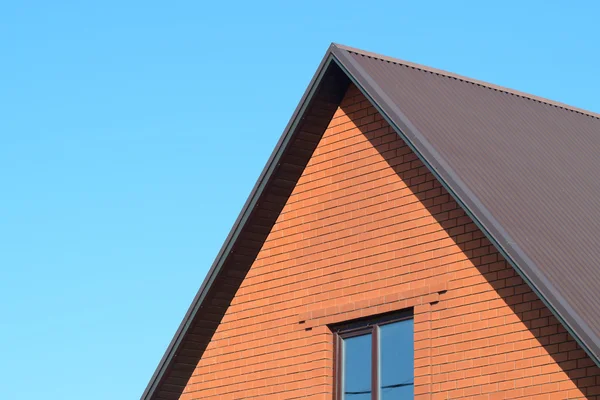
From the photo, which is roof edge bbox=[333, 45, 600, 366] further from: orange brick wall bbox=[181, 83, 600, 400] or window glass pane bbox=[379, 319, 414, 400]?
window glass pane bbox=[379, 319, 414, 400]

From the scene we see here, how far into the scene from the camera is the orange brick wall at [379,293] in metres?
13.1

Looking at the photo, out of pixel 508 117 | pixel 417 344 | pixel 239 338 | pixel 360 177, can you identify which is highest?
pixel 508 117

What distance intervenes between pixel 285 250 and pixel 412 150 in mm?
2917

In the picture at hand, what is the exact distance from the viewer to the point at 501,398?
1301 cm

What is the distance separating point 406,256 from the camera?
Answer: 588 inches

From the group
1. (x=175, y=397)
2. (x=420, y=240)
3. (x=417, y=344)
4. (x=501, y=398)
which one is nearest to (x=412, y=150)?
(x=420, y=240)

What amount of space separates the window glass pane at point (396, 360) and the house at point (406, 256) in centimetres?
2

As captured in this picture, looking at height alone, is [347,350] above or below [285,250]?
below

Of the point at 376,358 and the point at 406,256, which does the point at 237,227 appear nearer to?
the point at 406,256

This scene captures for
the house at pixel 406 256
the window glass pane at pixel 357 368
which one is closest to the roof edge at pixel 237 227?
the house at pixel 406 256

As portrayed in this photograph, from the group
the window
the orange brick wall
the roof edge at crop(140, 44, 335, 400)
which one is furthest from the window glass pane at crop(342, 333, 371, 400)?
the roof edge at crop(140, 44, 335, 400)

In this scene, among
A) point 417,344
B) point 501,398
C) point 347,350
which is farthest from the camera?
point 347,350

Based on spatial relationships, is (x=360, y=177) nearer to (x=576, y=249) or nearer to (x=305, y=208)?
(x=305, y=208)

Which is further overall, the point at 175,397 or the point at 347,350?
the point at 175,397
